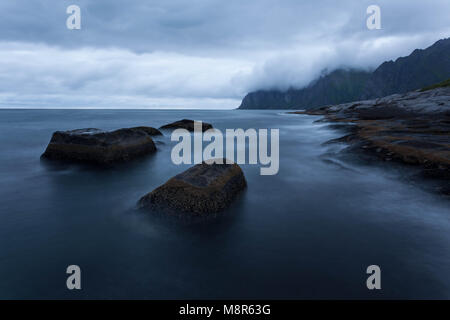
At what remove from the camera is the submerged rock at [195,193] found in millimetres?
8531

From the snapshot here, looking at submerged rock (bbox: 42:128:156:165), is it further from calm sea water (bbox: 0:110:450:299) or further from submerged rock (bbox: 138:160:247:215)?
submerged rock (bbox: 138:160:247:215)

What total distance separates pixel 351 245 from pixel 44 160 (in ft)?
66.8

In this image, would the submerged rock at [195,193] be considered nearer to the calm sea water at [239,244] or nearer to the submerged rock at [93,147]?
the calm sea water at [239,244]

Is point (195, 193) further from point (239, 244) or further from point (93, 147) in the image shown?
point (93, 147)

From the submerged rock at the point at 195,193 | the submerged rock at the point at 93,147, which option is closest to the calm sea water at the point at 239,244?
the submerged rock at the point at 195,193

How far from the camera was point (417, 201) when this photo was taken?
10250 millimetres

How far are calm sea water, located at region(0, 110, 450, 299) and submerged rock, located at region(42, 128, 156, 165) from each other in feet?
12.7

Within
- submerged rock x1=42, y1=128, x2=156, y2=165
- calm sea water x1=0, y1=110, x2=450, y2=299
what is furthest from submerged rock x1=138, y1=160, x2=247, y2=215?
submerged rock x1=42, y1=128, x2=156, y2=165

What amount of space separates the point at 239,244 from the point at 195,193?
90.3 inches

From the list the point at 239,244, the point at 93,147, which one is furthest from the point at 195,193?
the point at 93,147

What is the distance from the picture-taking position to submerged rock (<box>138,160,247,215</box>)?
336 inches

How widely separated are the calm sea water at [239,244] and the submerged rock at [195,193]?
0.53 m
